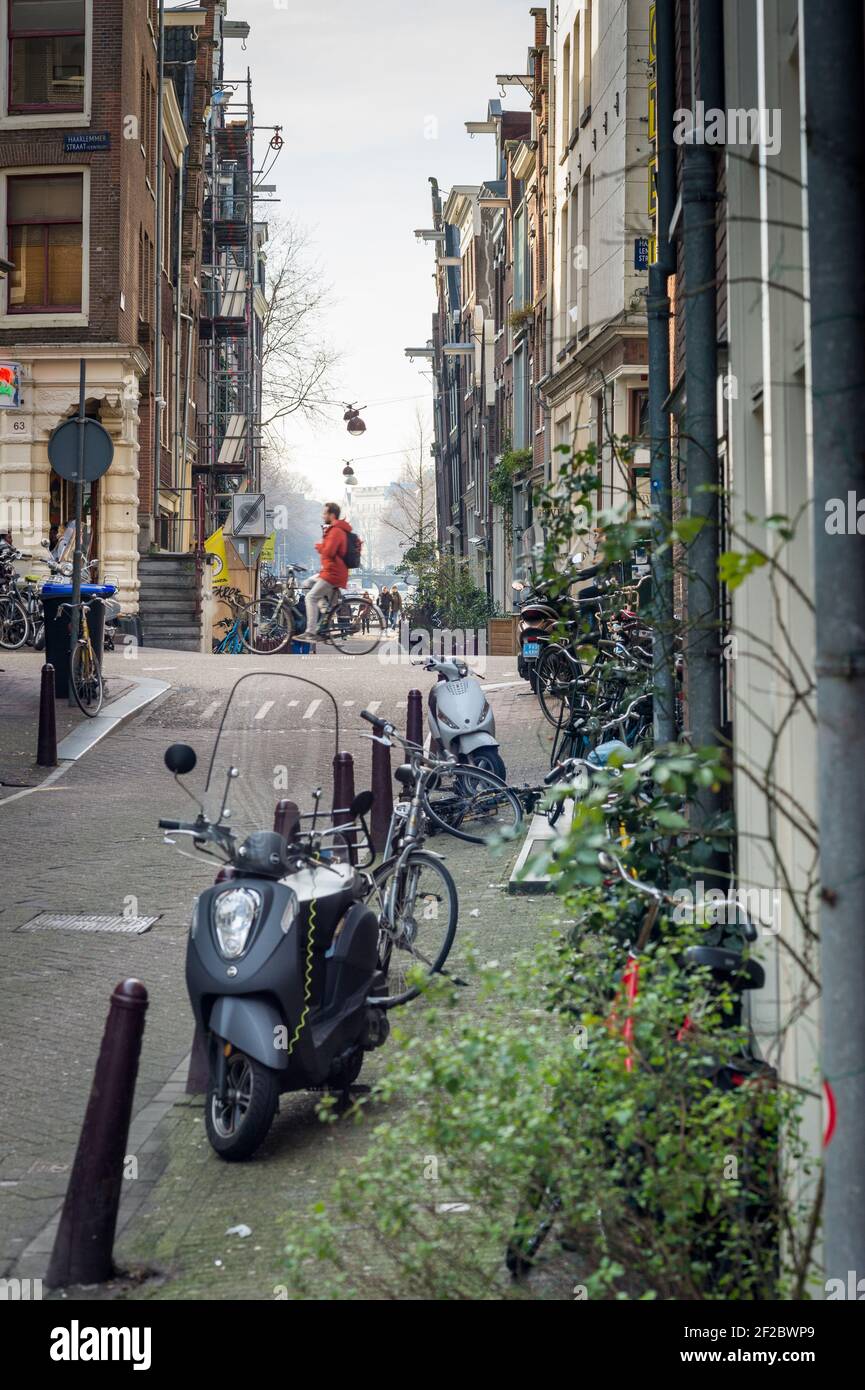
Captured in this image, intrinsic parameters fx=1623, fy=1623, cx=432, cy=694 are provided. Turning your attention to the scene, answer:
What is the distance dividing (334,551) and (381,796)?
10.8 m

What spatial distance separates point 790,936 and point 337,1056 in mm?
2318

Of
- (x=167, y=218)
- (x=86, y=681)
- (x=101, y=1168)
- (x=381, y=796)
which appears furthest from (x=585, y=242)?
(x=101, y=1168)

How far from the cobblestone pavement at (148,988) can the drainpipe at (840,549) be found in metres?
1.65

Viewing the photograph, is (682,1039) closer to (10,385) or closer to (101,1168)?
(101,1168)

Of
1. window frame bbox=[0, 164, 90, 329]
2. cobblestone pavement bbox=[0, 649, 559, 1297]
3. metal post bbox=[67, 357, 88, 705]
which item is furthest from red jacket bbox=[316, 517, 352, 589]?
window frame bbox=[0, 164, 90, 329]

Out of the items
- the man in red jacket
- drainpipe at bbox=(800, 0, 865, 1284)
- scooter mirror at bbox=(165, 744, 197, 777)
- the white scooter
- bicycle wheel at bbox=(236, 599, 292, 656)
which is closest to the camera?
drainpipe at bbox=(800, 0, 865, 1284)

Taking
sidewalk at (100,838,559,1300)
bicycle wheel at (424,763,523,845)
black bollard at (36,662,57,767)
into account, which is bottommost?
sidewalk at (100,838,559,1300)

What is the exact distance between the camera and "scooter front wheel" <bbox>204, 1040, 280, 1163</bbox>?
5.31 meters

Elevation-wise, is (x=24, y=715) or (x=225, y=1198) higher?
(x=24, y=715)

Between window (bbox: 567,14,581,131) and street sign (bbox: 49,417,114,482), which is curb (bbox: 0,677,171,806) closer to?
street sign (bbox: 49,417,114,482)

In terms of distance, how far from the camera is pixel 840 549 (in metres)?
2.23

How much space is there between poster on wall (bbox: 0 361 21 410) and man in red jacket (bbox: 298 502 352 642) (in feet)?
25.1

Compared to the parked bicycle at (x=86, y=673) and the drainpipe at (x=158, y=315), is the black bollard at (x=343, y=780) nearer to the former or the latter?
the parked bicycle at (x=86, y=673)

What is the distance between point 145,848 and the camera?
37.5 ft
